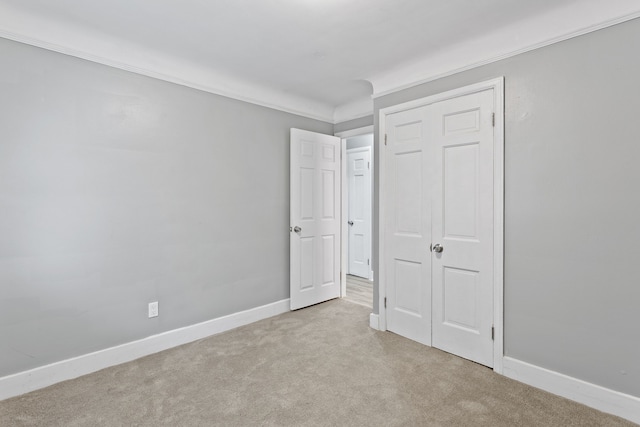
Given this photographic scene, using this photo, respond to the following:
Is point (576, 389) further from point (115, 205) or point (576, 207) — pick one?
point (115, 205)

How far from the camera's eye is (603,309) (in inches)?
75.2

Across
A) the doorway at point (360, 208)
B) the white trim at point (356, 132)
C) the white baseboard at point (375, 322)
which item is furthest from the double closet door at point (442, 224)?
the doorway at point (360, 208)

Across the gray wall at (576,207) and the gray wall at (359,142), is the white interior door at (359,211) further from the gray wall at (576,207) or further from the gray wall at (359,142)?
the gray wall at (576,207)

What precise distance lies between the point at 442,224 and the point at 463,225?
0.17 m

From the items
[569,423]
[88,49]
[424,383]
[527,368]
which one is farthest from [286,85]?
[569,423]

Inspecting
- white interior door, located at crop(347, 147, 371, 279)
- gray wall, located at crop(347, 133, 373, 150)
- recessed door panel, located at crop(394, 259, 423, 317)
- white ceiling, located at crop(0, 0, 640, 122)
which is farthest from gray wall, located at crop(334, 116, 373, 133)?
recessed door panel, located at crop(394, 259, 423, 317)

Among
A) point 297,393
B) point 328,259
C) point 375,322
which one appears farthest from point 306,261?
point 297,393

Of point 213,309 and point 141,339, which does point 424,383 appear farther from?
point 141,339

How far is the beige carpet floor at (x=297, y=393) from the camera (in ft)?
5.97

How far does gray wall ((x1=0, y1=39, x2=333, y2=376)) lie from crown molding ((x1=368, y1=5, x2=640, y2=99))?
4.68 ft

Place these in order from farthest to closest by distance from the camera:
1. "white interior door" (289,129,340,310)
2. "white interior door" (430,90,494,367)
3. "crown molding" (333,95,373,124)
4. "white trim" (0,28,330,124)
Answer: "crown molding" (333,95,373,124) → "white interior door" (289,129,340,310) → "white interior door" (430,90,494,367) → "white trim" (0,28,330,124)

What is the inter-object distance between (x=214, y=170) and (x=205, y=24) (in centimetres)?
123

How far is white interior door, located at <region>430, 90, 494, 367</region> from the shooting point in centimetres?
239

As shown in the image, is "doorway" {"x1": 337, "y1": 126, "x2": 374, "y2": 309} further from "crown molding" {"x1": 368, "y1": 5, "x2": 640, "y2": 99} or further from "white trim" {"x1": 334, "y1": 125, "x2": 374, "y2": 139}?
"crown molding" {"x1": 368, "y1": 5, "x2": 640, "y2": 99}
